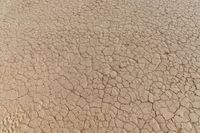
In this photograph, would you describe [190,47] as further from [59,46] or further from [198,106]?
[59,46]

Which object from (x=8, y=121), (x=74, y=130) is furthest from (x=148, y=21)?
(x=8, y=121)

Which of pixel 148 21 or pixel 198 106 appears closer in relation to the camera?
pixel 198 106

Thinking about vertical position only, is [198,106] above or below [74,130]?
above

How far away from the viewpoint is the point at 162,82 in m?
1.97

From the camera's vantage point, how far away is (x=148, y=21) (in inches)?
96.9

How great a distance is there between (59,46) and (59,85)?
48 cm

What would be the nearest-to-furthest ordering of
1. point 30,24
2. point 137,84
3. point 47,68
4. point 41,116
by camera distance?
point 41,116
point 137,84
point 47,68
point 30,24

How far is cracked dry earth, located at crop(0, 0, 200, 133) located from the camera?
180 cm

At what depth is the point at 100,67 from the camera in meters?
2.12

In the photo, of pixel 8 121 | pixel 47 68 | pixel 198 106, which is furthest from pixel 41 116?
pixel 198 106

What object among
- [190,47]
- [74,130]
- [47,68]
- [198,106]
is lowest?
[74,130]

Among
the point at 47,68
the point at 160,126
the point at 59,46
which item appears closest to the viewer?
the point at 160,126

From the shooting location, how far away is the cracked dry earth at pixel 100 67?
180 centimetres

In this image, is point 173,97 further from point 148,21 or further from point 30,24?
point 30,24
